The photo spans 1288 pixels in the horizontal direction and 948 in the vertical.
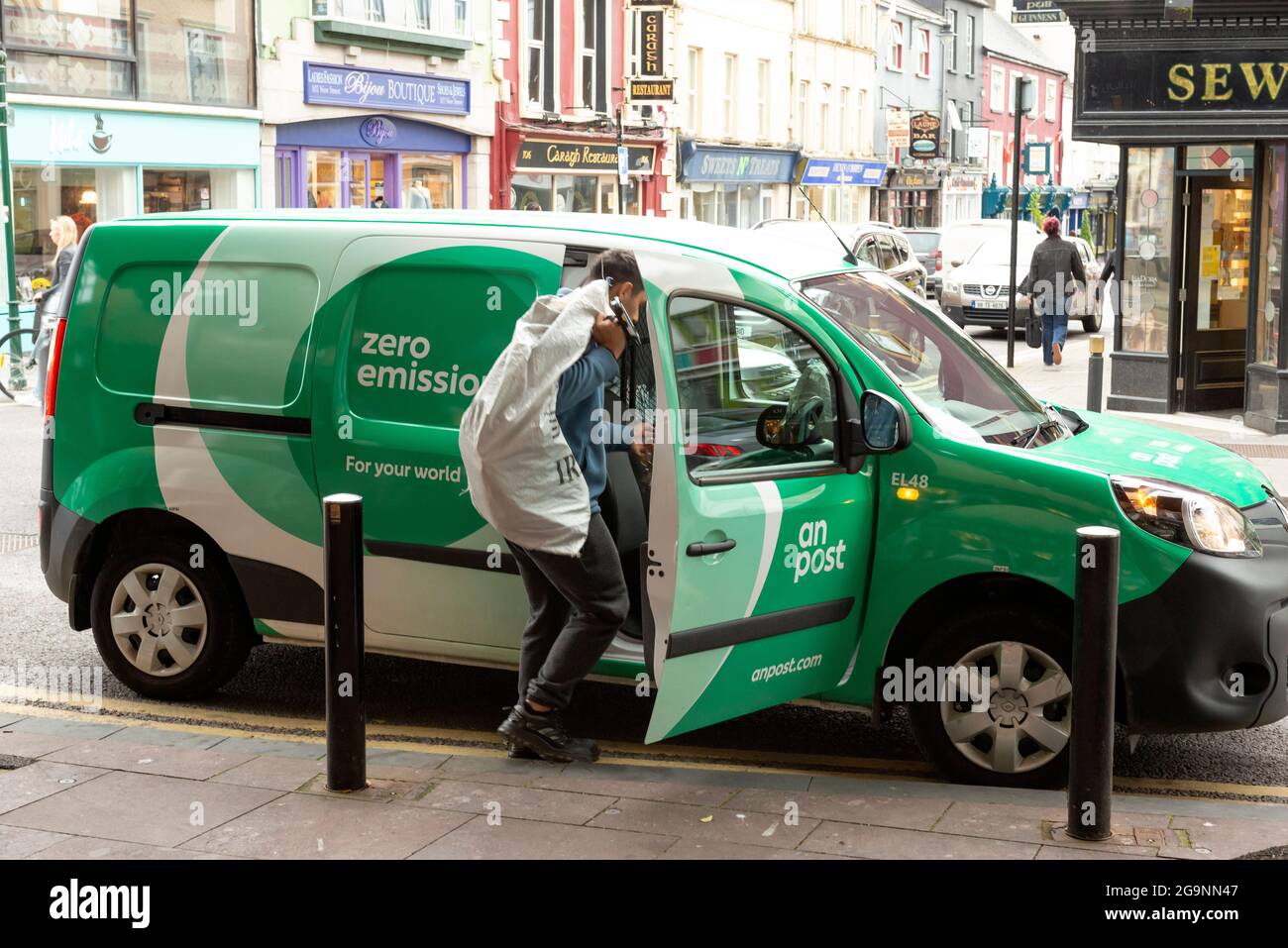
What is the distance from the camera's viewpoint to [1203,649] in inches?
208

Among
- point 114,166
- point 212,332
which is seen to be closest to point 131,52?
point 114,166

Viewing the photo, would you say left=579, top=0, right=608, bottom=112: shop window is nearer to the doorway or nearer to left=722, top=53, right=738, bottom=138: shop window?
left=722, top=53, right=738, bottom=138: shop window

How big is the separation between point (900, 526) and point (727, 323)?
94 cm

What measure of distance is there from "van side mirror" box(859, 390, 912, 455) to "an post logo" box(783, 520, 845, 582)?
1.02 ft

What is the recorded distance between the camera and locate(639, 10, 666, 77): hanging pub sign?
1471 inches

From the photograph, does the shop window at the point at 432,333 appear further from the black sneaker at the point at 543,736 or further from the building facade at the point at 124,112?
the building facade at the point at 124,112

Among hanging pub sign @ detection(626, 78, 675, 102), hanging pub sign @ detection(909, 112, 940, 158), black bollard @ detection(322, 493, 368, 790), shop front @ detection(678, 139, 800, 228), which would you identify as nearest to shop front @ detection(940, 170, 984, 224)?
hanging pub sign @ detection(909, 112, 940, 158)

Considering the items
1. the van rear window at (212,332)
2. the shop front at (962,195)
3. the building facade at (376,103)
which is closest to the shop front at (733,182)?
the building facade at (376,103)

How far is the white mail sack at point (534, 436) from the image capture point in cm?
530

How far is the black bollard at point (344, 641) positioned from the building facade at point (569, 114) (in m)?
27.4

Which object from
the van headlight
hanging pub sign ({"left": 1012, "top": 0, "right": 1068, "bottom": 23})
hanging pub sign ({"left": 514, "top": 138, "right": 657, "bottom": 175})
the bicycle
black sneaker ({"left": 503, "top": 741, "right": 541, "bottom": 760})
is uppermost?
hanging pub sign ({"left": 1012, "top": 0, "right": 1068, "bottom": 23})

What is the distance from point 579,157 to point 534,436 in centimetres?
3087

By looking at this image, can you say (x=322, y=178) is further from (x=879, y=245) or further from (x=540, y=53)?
(x=879, y=245)

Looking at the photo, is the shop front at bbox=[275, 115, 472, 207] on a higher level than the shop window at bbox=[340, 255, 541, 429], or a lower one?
higher
